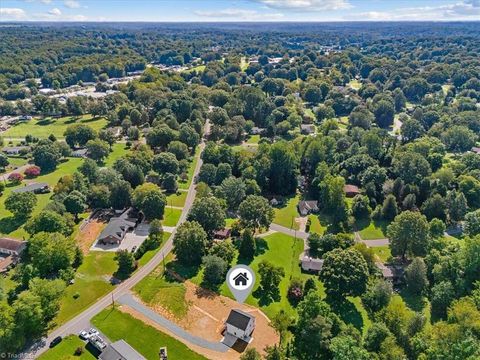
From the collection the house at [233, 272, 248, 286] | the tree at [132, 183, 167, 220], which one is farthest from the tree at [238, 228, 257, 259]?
the tree at [132, 183, 167, 220]

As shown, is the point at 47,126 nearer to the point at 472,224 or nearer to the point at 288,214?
the point at 288,214

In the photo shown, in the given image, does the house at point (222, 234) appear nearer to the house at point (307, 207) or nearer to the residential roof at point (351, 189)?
the house at point (307, 207)

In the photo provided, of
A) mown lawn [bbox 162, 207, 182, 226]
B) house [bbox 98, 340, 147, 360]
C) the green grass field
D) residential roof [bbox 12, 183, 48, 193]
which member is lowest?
the green grass field

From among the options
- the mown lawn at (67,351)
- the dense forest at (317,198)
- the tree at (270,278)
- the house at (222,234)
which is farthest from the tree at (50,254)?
the tree at (270,278)

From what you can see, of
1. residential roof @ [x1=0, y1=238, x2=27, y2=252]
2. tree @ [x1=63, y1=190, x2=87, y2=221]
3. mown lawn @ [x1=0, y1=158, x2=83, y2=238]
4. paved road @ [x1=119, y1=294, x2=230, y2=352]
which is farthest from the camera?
tree @ [x1=63, y1=190, x2=87, y2=221]

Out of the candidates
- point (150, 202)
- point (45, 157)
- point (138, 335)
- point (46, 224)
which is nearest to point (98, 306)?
point (138, 335)

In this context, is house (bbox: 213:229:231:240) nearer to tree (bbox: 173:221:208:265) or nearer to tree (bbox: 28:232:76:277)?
tree (bbox: 173:221:208:265)
